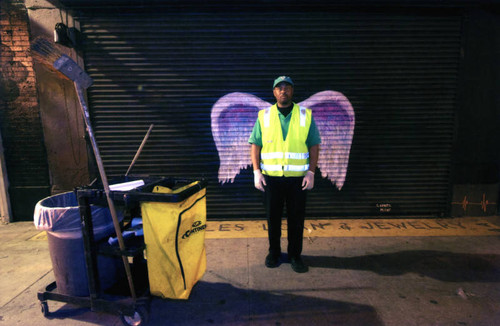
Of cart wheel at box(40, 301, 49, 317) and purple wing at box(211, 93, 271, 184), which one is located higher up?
purple wing at box(211, 93, 271, 184)

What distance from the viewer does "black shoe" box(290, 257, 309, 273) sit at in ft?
10.9

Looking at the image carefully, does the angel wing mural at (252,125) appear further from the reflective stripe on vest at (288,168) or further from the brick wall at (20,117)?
the brick wall at (20,117)

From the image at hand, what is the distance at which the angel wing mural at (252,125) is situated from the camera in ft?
16.0

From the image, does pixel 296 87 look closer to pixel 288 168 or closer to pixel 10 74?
pixel 288 168

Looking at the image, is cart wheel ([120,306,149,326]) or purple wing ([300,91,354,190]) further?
purple wing ([300,91,354,190])

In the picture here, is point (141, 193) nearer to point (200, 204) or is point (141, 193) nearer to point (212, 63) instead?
point (200, 204)

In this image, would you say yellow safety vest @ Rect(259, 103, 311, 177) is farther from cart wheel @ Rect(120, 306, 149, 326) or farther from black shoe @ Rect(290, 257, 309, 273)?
cart wheel @ Rect(120, 306, 149, 326)

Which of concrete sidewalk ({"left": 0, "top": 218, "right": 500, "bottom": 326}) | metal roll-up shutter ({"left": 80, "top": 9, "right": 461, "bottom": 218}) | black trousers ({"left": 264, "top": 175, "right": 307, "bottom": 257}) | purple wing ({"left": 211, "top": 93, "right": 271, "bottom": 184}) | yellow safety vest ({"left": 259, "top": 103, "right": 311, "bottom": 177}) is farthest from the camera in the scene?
purple wing ({"left": 211, "top": 93, "right": 271, "bottom": 184})

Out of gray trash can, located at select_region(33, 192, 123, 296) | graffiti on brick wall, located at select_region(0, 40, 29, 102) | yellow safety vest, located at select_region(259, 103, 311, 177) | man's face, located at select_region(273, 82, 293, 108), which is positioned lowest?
gray trash can, located at select_region(33, 192, 123, 296)

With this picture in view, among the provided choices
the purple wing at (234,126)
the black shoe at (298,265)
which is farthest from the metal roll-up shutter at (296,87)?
the black shoe at (298,265)

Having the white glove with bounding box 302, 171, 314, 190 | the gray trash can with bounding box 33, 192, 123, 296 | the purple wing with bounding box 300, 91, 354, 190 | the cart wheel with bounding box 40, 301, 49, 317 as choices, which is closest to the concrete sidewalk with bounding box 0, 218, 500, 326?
the cart wheel with bounding box 40, 301, 49, 317

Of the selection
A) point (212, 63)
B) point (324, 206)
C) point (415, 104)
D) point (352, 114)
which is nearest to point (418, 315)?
point (324, 206)

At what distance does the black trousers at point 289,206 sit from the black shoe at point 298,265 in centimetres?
5

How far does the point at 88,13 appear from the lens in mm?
4621
